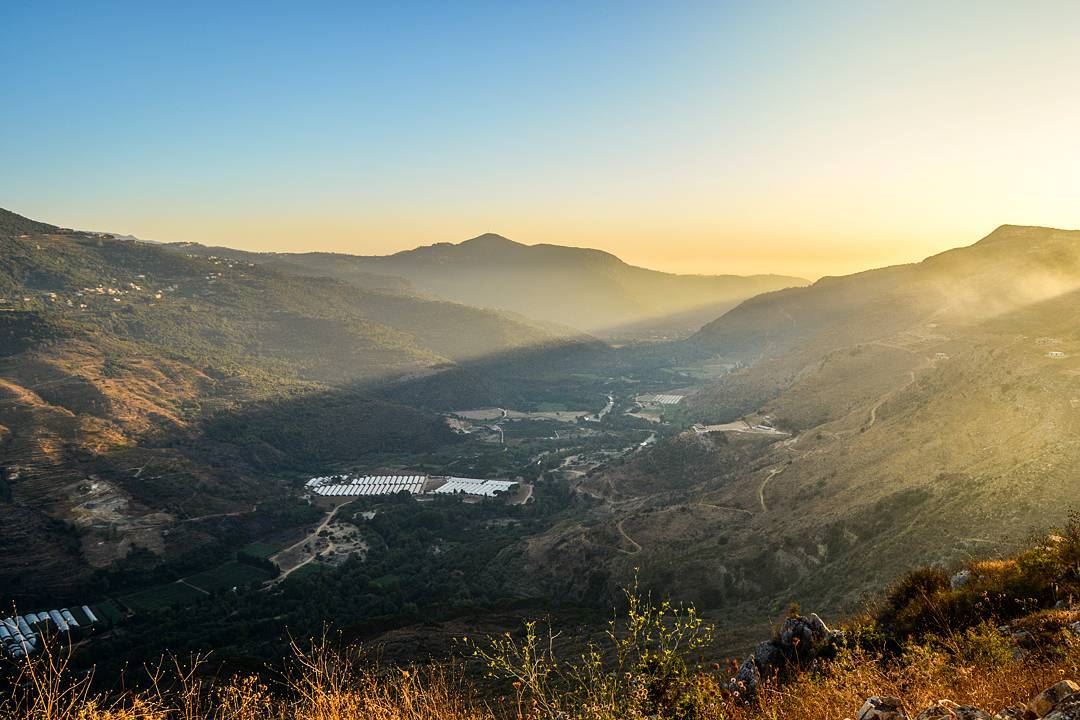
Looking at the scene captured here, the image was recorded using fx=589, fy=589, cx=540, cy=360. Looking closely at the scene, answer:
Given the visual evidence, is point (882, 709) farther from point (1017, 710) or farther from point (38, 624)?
point (38, 624)

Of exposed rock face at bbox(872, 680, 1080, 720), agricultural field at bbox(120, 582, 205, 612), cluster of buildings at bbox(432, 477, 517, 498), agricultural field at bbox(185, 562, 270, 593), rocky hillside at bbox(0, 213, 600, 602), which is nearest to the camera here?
exposed rock face at bbox(872, 680, 1080, 720)

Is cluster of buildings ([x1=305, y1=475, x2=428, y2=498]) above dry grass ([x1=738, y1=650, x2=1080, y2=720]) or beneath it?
beneath

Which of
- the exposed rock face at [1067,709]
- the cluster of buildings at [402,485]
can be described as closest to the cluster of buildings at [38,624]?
the cluster of buildings at [402,485]

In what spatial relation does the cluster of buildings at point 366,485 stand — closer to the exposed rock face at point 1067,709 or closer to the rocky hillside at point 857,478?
the rocky hillside at point 857,478

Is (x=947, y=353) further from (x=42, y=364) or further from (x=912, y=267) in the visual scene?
(x=42, y=364)

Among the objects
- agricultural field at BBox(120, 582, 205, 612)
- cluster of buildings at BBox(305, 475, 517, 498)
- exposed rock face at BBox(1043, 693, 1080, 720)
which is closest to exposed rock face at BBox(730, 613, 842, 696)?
exposed rock face at BBox(1043, 693, 1080, 720)

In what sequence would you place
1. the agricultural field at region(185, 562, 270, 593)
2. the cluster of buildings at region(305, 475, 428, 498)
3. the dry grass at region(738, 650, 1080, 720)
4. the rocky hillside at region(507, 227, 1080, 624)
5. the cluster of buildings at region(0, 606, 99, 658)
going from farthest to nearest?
the cluster of buildings at region(305, 475, 428, 498) < the agricultural field at region(185, 562, 270, 593) < the cluster of buildings at region(0, 606, 99, 658) < the rocky hillside at region(507, 227, 1080, 624) < the dry grass at region(738, 650, 1080, 720)

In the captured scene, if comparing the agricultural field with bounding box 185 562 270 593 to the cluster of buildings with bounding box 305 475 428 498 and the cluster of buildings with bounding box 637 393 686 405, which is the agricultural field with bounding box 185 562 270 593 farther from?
the cluster of buildings with bounding box 637 393 686 405
